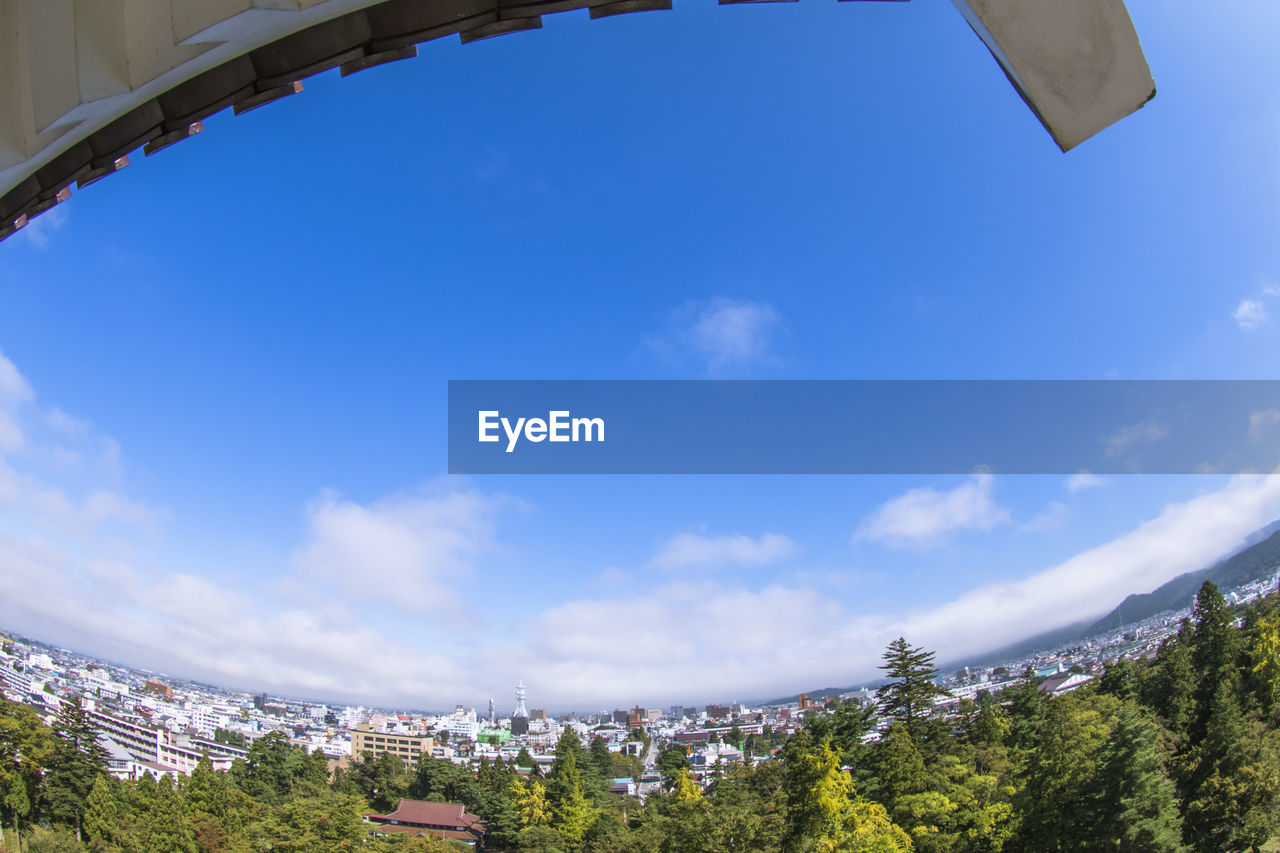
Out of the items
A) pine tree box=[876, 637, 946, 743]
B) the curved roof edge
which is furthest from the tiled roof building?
the curved roof edge

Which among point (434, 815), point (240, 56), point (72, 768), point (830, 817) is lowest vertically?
point (434, 815)

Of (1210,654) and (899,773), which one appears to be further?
(1210,654)

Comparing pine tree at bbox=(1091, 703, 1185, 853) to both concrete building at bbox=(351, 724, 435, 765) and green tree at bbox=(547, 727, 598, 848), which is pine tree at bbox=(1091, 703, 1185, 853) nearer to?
green tree at bbox=(547, 727, 598, 848)

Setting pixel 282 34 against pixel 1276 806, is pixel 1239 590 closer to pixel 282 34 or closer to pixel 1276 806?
pixel 1276 806

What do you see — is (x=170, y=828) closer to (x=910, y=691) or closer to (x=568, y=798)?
(x=568, y=798)

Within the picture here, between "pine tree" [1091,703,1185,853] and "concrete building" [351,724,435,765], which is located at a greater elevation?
"pine tree" [1091,703,1185,853]

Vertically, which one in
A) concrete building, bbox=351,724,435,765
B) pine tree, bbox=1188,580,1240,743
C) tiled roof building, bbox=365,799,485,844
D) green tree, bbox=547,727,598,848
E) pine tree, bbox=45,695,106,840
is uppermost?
pine tree, bbox=1188,580,1240,743

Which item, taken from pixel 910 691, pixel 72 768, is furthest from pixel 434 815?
pixel 910 691
